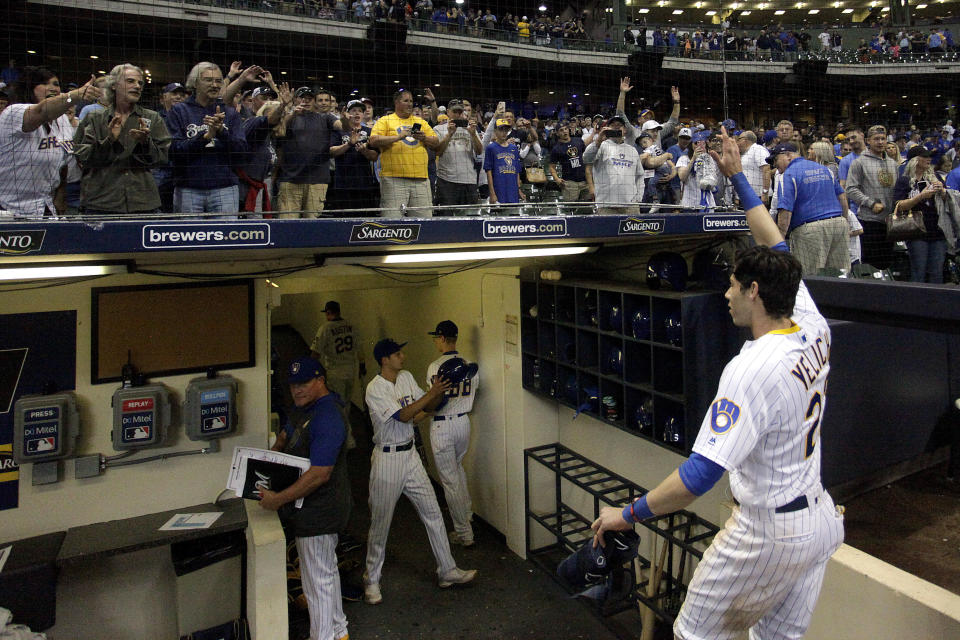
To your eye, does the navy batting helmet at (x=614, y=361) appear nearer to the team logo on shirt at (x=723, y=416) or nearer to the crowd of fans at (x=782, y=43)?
the team logo on shirt at (x=723, y=416)

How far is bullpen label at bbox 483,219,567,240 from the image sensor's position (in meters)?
3.71

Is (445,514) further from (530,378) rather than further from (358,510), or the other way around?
(530,378)

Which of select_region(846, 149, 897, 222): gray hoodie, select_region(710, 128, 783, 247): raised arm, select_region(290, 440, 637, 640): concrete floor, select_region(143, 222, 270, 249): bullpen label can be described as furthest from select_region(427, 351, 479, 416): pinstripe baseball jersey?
select_region(846, 149, 897, 222): gray hoodie

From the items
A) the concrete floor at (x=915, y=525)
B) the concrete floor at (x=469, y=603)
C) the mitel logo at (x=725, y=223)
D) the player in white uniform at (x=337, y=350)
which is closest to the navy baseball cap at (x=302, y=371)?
the concrete floor at (x=469, y=603)

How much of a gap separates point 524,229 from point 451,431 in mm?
2496

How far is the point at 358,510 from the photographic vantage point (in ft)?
21.5

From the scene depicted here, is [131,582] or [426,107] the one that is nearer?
[131,582]

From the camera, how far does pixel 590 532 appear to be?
5.41m

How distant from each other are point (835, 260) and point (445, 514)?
427 cm

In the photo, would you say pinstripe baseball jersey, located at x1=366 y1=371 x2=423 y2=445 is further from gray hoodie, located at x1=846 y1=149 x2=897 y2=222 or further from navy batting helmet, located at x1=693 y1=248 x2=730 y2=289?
gray hoodie, located at x1=846 y1=149 x2=897 y2=222

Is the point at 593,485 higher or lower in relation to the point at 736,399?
lower

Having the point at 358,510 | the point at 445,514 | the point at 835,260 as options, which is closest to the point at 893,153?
the point at 835,260

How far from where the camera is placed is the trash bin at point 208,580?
4.08m

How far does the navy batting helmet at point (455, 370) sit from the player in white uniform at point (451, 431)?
0.21 m
